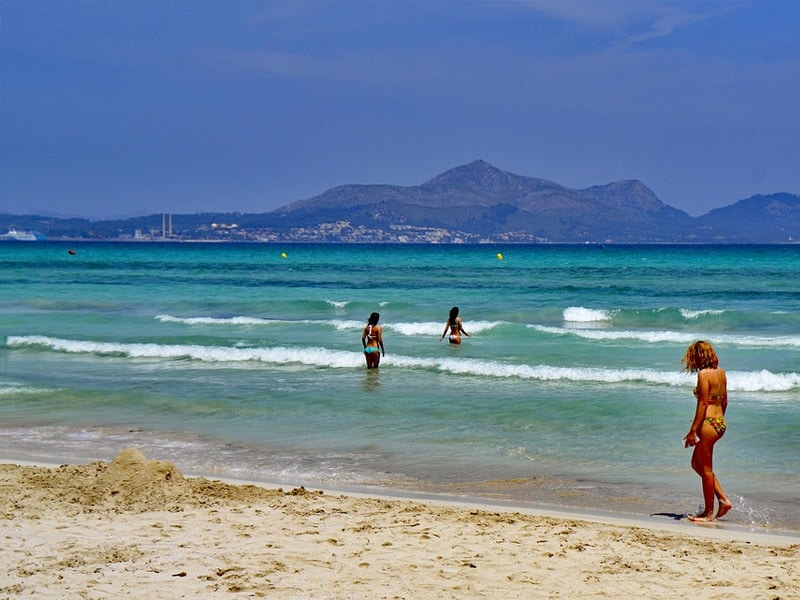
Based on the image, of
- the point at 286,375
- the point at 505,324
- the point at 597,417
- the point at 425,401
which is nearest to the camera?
the point at 597,417

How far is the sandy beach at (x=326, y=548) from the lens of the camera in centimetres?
566

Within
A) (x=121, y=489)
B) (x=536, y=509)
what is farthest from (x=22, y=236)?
(x=536, y=509)

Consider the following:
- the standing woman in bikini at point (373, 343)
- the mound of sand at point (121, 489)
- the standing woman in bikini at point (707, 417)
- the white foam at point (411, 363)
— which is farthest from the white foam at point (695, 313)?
the mound of sand at point (121, 489)

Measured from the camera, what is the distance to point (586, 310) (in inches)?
1129

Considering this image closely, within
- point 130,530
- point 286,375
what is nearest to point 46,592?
point 130,530

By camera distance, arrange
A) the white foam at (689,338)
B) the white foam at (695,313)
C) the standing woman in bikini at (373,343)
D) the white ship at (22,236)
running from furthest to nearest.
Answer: the white ship at (22,236)
the white foam at (695,313)
the white foam at (689,338)
the standing woman in bikini at (373,343)

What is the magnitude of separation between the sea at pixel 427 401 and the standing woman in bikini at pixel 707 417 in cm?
25

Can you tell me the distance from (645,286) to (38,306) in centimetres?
2511

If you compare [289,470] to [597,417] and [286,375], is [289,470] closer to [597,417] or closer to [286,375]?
[597,417]

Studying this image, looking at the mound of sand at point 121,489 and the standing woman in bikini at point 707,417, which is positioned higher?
the standing woman in bikini at point 707,417

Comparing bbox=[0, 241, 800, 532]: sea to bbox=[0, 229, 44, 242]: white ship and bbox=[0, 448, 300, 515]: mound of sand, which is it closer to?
bbox=[0, 448, 300, 515]: mound of sand

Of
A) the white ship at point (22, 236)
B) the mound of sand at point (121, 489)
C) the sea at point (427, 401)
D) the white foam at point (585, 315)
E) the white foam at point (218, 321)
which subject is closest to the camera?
the mound of sand at point (121, 489)

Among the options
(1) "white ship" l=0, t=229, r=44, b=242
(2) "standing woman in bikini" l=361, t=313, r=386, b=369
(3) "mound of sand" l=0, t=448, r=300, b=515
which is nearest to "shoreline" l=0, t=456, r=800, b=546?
(3) "mound of sand" l=0, t=448, r=300, b=515

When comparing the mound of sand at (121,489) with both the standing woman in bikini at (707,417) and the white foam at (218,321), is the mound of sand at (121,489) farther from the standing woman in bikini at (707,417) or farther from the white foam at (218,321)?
the white foam at (218,321)
